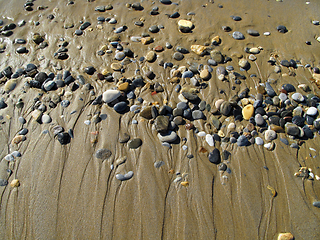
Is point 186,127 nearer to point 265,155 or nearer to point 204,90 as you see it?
point 204,90

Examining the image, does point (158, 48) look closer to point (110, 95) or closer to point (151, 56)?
point (151, 56)

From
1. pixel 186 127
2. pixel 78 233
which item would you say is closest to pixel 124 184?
pixel 78 233

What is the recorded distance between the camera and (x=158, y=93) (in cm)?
317

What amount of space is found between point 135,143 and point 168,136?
0.46 meters

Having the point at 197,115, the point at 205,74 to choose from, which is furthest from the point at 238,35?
the point at 197,115

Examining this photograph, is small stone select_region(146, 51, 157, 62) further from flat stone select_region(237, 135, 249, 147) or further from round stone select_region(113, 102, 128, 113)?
flat stone select_region(237, 135, 249, 147)

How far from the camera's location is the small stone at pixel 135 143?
2629mm

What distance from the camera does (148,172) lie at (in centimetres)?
245

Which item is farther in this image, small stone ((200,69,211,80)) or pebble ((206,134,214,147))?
small stone ((200,69,211,80))

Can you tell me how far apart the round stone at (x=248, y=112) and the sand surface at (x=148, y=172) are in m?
0.30

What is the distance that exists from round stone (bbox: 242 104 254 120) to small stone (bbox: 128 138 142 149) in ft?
5.21

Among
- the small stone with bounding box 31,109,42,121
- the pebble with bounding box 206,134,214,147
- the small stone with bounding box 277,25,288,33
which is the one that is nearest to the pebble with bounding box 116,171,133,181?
the pebble with bounding box 206,134,214,147

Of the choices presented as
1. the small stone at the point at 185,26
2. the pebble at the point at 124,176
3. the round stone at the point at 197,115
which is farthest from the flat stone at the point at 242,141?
the small stone at the point at 185,26

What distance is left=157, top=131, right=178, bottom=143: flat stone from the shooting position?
266 centimetres
